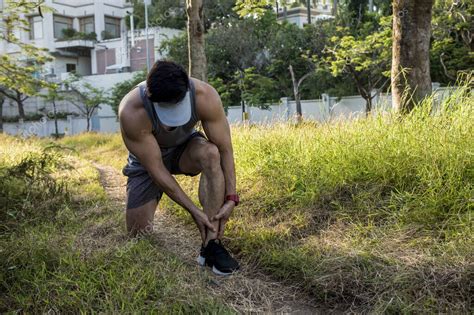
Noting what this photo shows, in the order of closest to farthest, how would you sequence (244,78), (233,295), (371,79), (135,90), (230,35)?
(233,295) → (135,90) → (371,79) → (244,78) → (230,35)

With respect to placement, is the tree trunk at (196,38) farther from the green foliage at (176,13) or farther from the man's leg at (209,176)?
the green foliage at (176,13)

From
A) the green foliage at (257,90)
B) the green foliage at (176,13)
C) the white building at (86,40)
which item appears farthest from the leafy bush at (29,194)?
the white building at (86,40)

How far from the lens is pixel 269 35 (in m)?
26.0

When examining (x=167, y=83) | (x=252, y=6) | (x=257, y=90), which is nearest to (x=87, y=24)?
(x=257, y=90)

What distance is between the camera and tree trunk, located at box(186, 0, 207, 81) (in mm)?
7676

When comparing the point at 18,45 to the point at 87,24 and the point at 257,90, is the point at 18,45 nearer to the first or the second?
the point at 257,90

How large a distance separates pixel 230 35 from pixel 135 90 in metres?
23.5

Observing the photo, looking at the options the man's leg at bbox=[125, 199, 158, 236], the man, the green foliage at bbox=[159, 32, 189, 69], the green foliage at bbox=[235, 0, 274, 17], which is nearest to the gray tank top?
the man

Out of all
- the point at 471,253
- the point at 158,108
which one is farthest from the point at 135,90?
the point at 471,253

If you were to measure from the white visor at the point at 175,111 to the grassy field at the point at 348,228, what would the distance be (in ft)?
3.03

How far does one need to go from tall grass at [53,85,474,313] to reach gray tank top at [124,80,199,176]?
2.95 feet

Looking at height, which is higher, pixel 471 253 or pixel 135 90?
pixel 135 90

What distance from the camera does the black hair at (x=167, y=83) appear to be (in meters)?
3.04

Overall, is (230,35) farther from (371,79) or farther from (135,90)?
(135,90)
